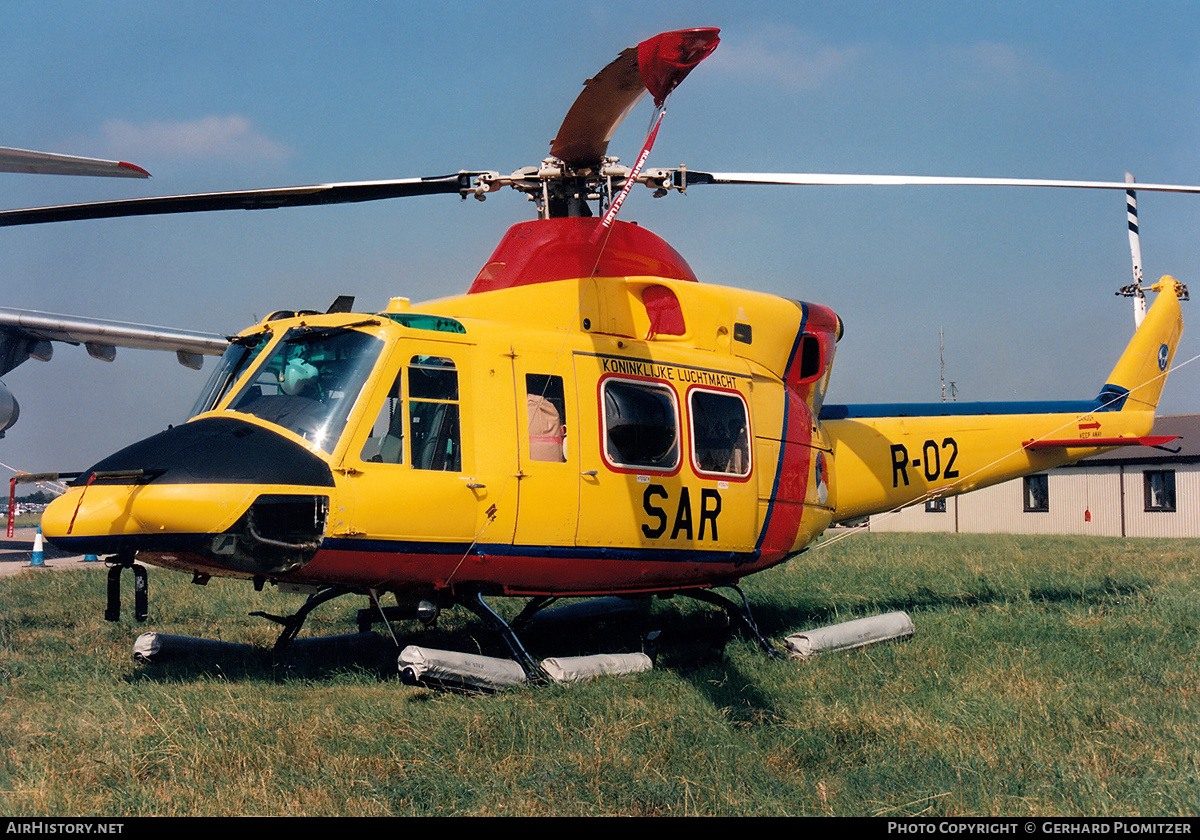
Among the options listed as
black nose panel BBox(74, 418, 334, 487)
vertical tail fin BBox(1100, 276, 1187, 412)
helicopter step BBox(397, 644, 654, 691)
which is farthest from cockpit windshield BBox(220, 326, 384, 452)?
vertical tail fin BBox(1100, 276, 1187, 412)

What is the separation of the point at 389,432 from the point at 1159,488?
31.1 metres

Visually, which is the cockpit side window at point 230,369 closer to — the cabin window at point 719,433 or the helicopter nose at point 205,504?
the helicopter nose at point 205,504

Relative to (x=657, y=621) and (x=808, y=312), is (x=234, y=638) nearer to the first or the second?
(x=657, y=621)

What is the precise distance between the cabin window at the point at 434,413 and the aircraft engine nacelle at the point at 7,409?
16.2 m

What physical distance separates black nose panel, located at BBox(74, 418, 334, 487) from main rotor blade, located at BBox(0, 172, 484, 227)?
5.31ft

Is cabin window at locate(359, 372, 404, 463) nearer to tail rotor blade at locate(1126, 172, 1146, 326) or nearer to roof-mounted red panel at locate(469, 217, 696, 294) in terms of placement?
roof-mounted red panel at locate(469, 217, 696, 294)

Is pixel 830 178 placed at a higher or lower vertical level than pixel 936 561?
higher

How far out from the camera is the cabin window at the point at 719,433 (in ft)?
26.8

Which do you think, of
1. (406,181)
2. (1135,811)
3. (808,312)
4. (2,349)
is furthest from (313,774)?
(2,349)

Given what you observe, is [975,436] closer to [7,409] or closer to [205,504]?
[205,504]

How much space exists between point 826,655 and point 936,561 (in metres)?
8.46

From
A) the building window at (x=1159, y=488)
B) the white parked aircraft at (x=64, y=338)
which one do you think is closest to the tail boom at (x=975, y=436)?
the white parked aircraft at (x=64, y=338)

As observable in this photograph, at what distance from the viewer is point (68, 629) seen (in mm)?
9930

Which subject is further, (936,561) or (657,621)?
(936,561)
